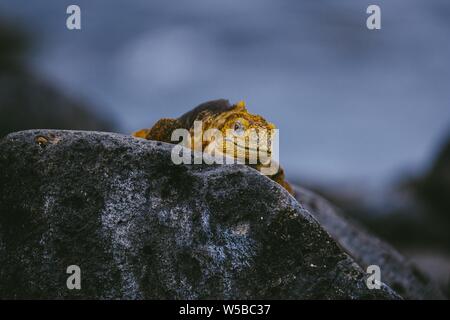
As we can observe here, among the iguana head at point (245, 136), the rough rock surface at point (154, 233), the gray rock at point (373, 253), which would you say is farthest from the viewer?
the gray rock at point (373, 253)

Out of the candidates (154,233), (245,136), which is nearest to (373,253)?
(245,136)

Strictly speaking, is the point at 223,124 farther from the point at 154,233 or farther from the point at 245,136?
the point at 154,233

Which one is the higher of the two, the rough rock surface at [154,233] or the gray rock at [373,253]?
the rough rock surface at [154,233]

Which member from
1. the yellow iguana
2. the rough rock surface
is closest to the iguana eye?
the yellow iguana

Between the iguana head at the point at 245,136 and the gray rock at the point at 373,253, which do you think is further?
the gray rock at the point at 373,253

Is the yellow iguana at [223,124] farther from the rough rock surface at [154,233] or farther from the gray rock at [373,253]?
the gray rock at [373,253]

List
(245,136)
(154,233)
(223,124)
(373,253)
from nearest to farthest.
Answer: (154,233) < (245,136) < (223,124) < (373,253)

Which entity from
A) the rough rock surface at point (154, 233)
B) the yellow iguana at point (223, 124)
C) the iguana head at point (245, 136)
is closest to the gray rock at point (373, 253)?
the yellow iguana at point (223, 124)
